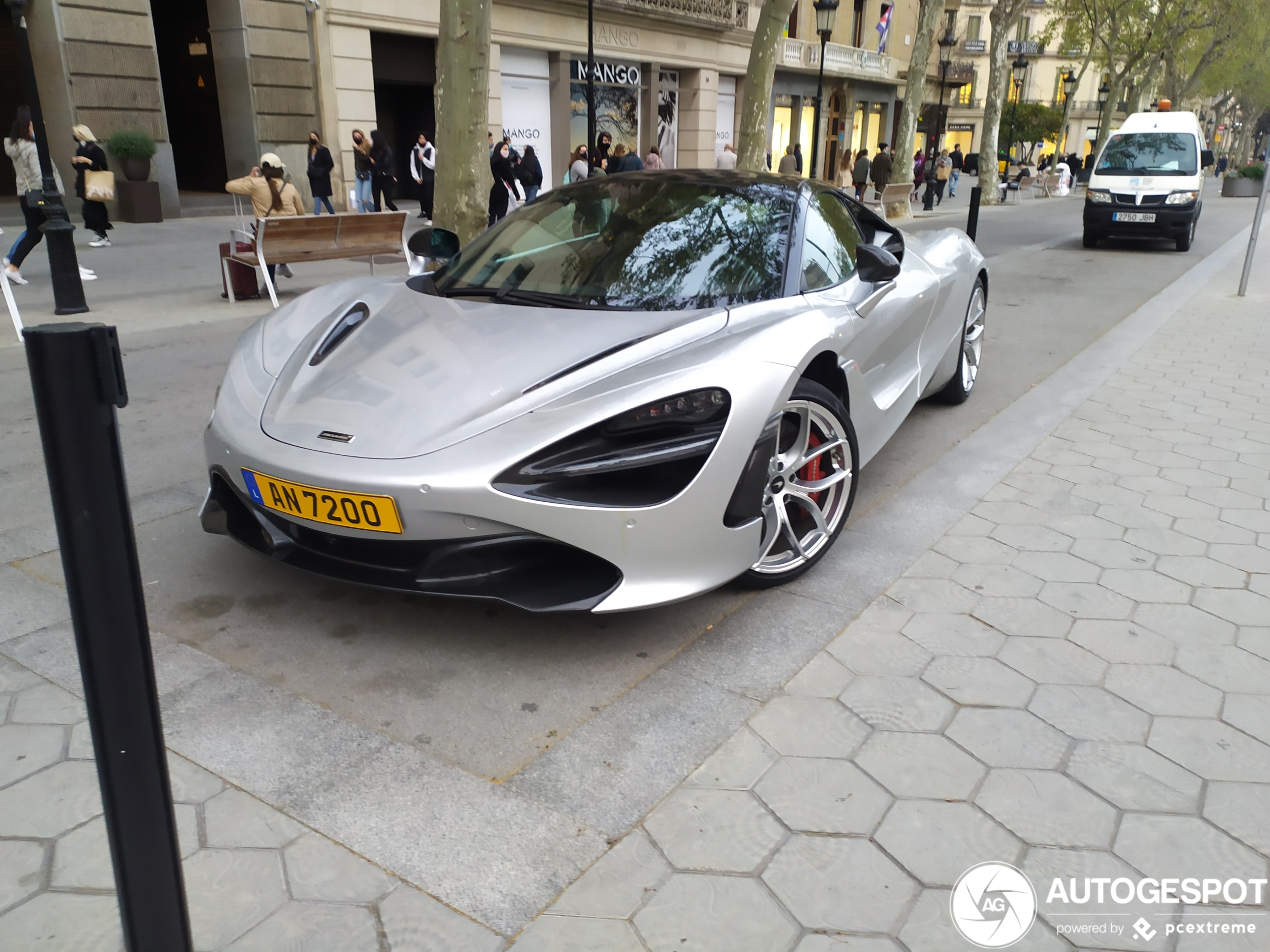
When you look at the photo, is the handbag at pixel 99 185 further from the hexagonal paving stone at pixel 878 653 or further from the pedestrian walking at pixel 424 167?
the hexagonal paving stone at pixel 878 653

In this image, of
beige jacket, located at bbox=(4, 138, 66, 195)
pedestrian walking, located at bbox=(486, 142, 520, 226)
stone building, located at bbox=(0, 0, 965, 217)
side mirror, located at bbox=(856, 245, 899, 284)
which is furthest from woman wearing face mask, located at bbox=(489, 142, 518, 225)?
side mirror, located at bbox=(856, 245, 899, 284)

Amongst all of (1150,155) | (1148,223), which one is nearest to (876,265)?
(1148,223)

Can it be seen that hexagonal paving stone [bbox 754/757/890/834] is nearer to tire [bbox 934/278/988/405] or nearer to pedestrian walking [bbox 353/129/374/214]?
tire [bbox 934/278/988/405]

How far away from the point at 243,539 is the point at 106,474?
1.75 meters

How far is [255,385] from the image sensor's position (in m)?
3.26

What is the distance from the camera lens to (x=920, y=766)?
8.16 feet

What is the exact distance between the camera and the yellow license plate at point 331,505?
2662 mm

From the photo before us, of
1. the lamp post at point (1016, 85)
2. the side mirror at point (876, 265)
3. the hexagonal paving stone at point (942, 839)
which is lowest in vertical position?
the hexagonal paving stone at point (942, 839)

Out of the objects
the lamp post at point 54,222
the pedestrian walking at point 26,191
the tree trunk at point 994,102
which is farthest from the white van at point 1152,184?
the pedestrian walking at point 26,191

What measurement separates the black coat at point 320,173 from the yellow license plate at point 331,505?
1436 cm

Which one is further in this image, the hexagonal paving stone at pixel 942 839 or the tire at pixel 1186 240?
the tire at pixel 1186 240

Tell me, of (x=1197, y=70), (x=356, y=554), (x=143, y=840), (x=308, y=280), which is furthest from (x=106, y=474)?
(x=1197, y=70)

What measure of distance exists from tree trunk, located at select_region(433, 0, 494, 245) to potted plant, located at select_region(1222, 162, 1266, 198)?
33.3 m

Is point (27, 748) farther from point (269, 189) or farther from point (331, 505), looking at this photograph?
point (269, 189)
